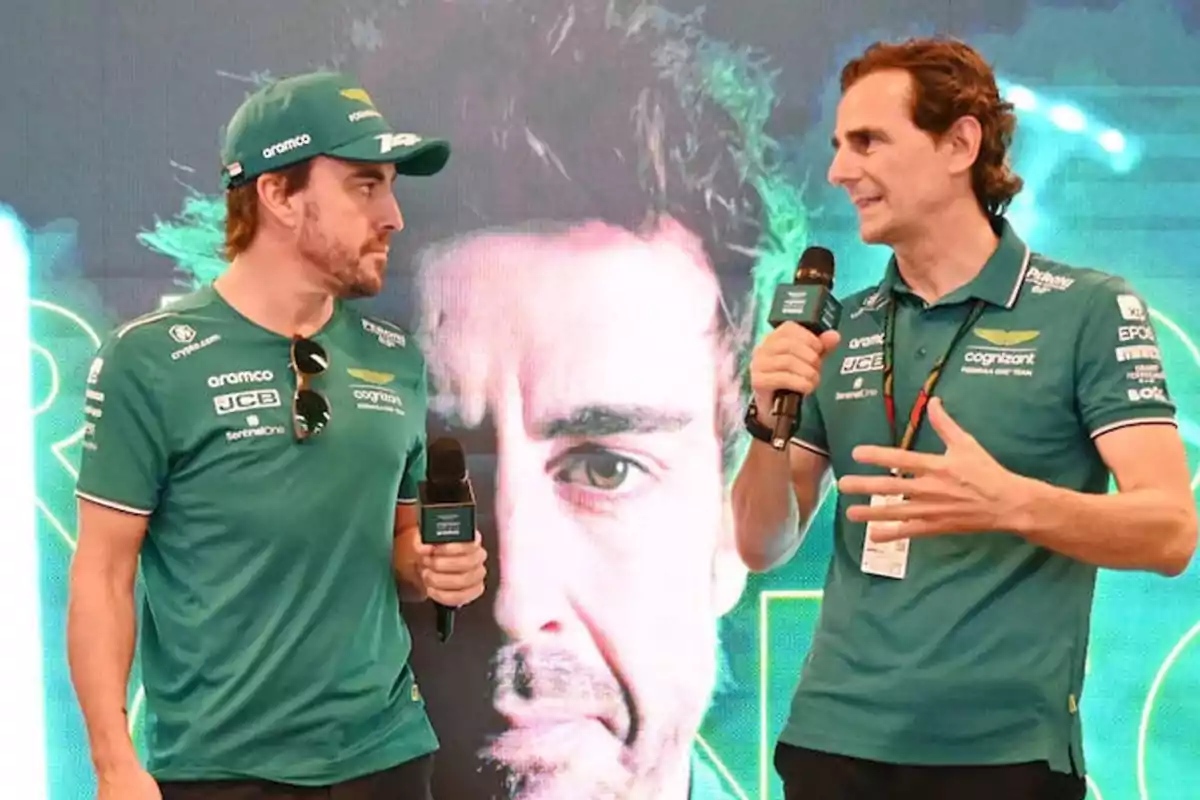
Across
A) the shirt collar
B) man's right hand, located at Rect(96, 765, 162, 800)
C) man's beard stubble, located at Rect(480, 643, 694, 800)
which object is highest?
the shirt collar

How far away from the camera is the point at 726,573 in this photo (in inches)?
93.5

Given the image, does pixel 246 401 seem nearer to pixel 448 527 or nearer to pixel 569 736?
pixel 448 527

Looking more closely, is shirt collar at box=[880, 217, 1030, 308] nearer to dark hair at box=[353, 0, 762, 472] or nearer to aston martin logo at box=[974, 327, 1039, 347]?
aston martin logo at box=[974, 327, 1039, 347]

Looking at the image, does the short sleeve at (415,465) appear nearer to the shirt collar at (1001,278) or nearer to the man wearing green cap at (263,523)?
the man wearing green cap at (263,523)

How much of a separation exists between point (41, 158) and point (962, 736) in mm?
1994

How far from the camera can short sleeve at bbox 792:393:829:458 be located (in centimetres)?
186

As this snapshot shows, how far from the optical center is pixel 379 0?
2.34m

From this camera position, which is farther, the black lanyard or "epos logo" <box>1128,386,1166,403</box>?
the black lanyard

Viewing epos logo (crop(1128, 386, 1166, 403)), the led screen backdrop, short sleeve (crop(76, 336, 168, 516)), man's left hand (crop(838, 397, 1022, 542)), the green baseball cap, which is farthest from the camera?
the led screen backdrop

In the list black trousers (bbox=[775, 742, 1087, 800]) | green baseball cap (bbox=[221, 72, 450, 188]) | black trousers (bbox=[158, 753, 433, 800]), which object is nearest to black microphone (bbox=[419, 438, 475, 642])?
black trousers (bbox=[158, 753, 433, 800])

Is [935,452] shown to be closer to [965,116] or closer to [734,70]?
[965,116]

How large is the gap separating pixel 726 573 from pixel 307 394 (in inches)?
39.1

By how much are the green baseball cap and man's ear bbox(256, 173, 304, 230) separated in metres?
0.02

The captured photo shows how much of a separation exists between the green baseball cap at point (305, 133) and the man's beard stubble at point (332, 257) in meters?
0.09
